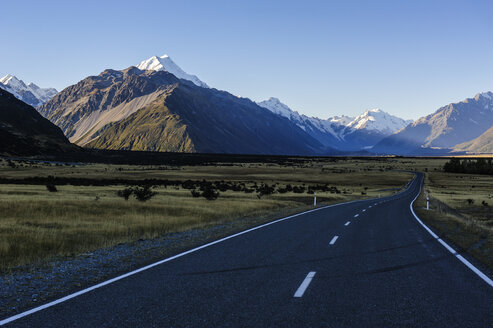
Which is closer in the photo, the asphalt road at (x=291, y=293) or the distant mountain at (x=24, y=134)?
the asphalt road at (x=291, y=293)

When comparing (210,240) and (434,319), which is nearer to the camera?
(434,319)

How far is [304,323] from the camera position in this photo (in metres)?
6.15

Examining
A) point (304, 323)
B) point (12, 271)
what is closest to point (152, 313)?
point (304, 323)

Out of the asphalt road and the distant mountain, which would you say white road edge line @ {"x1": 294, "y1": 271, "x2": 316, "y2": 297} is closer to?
the asphalt road

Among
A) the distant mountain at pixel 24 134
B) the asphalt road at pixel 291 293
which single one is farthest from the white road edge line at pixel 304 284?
the distant mountain at pixel 24 134

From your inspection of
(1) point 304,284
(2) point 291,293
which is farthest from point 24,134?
(2) point 291,293

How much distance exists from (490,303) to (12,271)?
32.7 ft

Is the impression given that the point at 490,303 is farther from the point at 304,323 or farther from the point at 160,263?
the point at 160,263

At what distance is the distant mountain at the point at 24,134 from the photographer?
151125 millimetres

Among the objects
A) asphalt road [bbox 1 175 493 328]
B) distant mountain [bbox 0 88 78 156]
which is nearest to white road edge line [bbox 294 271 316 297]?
asphalt road [bbox 1 175 493 328]

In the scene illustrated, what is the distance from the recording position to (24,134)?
16988cm

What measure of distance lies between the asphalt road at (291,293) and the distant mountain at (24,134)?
152272mm

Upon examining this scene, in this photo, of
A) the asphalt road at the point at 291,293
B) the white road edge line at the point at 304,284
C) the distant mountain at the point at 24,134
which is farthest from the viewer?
the distant mountain at the point at 24,134

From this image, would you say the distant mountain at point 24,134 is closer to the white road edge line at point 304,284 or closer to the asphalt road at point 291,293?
the asphalt road at point 291,293
